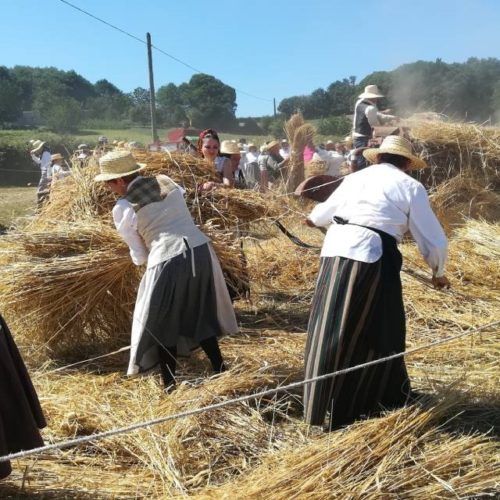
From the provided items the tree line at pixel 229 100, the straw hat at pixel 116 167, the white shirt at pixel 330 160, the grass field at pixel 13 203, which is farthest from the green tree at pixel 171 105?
the straw hat at pixel 116 167

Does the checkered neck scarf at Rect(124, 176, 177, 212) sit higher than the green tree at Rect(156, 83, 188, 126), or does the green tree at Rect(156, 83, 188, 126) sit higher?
the green tree at Rect(156, 83, 188, 126)

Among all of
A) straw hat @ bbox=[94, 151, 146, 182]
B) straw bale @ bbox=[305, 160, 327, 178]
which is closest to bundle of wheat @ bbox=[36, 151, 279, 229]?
straw hat @ bbox=[94, 151, 146, 182]

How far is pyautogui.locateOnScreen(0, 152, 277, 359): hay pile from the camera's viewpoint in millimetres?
4129

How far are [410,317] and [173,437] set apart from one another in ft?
8.40

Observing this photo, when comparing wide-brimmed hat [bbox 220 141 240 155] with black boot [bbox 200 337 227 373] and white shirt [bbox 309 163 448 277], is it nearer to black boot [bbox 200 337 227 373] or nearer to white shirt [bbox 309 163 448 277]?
black boot [bbox 200 337 227 373]

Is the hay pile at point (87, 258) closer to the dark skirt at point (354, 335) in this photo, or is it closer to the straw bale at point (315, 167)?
the dark skirt at point (354, 335)

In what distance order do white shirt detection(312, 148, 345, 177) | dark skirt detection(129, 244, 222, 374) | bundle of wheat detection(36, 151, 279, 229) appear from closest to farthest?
dark skirt detection(129, 244, 222, 374)
bundle of wheat detection(36, 151, 279, 229)
white shirt detection(312, 148, 345, 177)

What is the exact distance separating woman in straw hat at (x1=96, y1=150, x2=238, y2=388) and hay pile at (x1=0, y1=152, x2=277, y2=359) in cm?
71

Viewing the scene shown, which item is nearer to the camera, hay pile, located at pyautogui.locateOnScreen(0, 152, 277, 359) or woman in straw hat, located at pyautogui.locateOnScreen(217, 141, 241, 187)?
hay pile, located at pyautogui.locateOnScreen(0, 152, 277, 359)

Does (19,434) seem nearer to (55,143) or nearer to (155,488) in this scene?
(155,488)

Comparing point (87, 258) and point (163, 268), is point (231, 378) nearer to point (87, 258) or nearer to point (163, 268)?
point (163, 268)

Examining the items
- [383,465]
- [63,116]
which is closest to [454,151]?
[383,465]

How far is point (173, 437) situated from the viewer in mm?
2934

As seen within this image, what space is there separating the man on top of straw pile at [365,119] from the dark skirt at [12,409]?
5.49 metres
